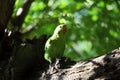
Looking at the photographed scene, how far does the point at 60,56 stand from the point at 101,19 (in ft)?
6.10

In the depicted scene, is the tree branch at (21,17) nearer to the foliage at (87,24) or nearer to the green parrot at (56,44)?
the foliage at (87,24)

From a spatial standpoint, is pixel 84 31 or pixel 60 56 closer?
pixel 60 56

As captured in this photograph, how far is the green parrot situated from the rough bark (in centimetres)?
18

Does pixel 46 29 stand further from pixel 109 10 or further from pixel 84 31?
pixel 109 10

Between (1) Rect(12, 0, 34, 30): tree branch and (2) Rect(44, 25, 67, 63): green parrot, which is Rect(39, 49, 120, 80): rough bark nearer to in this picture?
(2) Rect(44, 25, 67, 63): green parrot

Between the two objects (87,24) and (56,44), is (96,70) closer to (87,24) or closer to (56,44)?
(56,44)

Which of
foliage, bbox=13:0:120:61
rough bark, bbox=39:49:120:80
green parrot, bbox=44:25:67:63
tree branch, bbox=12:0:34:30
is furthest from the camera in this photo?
foliage, bbox=13:0:120:61

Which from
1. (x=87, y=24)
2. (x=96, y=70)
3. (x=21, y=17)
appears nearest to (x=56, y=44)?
(x=96, y=70)

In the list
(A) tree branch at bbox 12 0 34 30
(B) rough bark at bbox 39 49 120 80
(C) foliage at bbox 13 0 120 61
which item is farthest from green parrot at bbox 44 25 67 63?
(C) foliage at bbox 13 0 120 61

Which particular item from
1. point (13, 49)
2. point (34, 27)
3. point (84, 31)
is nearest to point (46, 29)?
point (34, 27)

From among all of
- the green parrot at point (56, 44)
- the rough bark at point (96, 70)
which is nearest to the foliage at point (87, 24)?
the green parrot at point (56, 44)

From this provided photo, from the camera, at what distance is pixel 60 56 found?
210 centimetres

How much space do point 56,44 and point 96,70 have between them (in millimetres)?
425

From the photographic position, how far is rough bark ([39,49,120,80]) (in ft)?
5.48
